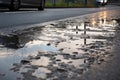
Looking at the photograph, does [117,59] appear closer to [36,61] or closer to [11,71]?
[36,61]

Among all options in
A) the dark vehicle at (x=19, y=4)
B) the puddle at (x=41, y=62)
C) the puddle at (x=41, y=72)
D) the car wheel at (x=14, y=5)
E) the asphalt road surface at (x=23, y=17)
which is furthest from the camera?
the car wheel at (x=14, y=5)

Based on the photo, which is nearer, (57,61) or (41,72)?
(41,72)

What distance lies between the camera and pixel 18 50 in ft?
22.7

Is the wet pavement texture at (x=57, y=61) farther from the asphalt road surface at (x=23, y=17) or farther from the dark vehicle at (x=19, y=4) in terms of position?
the dark vehicle at (x=19, y=4)

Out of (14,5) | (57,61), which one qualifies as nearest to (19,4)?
(14,5)

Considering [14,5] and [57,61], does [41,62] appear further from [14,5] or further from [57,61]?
[14,5]

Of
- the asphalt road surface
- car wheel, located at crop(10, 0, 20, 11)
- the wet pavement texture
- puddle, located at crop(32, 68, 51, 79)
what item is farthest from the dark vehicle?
puddle, located at crop(32, 68, 51, 79)

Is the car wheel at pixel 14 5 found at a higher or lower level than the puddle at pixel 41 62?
higher

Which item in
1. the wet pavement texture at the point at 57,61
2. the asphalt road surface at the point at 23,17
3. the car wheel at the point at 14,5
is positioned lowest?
the wet pavement texture at the point at 57,61

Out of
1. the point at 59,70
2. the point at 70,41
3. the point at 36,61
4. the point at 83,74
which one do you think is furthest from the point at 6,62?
the point at 70,41

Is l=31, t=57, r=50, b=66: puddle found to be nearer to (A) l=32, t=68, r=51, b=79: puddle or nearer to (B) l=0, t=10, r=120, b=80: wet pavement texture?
(B) l=0, t=10, r=120, b=80: wet pavement texture

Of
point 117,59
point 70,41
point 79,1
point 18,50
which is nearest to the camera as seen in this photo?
point 117,59

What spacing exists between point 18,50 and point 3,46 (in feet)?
1.79

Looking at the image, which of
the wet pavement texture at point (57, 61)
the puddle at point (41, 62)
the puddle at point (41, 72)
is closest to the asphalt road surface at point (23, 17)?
the wet pavement texture at point (57, 61)
